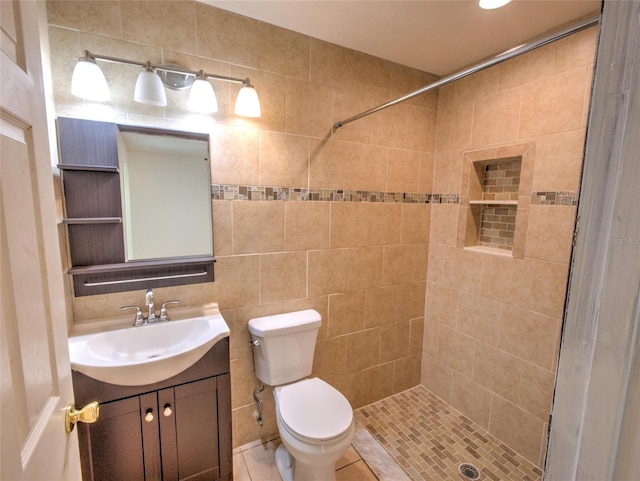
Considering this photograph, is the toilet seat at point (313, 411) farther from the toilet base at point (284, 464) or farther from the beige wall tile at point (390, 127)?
the beige wall tile at point (390, 127)

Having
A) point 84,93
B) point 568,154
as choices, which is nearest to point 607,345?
point 568,154

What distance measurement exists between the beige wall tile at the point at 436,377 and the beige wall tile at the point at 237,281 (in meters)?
1.58

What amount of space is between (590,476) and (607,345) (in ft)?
0.56

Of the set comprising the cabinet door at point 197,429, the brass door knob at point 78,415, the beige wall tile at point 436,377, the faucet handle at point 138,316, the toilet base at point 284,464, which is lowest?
the toilet base at point 284,464

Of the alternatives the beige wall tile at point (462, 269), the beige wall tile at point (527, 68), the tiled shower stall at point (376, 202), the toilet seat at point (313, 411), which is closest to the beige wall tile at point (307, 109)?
the tiled shower stall at point (376, 202)

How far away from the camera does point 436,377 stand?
2.43m

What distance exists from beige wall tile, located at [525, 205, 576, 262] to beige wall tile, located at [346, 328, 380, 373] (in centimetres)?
117

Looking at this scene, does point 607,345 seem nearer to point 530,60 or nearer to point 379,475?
point 379,475

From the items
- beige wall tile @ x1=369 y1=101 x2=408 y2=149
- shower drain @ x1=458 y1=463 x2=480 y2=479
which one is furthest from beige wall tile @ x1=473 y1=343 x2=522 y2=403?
beige wall tile @ x1=369 y1=101 x2=408 y2=149

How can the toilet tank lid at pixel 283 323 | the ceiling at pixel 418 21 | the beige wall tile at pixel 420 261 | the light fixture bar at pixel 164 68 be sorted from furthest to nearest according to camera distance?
the beige wall tile at pixel 420 261, the toilet tank lid at pixel 283 323, the ceiling at pixel 418 21, the light fixture bar at pixel 164 68

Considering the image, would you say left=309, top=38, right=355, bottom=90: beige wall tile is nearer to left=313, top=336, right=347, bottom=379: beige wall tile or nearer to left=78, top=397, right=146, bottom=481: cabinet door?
left=313, top=336, right=347, bottom=379: beige wall tile

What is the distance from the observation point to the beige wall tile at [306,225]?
1.87 m

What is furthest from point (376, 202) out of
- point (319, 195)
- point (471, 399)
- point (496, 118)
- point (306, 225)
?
point (471, 399)

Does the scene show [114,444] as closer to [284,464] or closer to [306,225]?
[284,464]
